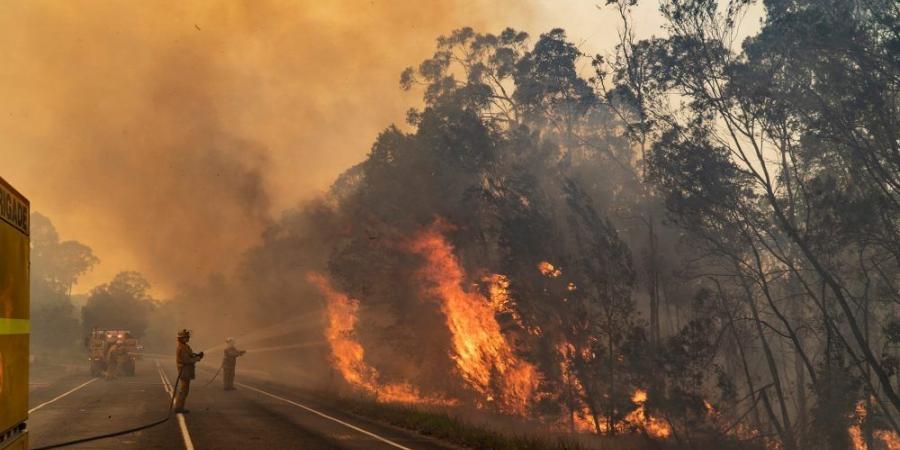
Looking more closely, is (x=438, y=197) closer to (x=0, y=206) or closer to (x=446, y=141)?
(x=446, y=141)

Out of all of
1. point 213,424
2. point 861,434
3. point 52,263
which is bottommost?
point 861,434

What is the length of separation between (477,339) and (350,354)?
38.3 ft

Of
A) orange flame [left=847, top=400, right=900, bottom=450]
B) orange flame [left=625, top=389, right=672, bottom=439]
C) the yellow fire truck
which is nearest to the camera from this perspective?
the yellow fire truck

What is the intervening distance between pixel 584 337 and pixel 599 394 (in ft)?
9.94

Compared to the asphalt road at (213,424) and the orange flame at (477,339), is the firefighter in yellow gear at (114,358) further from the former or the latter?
the orange flame at (477,339)

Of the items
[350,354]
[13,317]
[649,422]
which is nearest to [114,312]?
[350,354]

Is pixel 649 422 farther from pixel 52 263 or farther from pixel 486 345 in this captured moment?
pixel 52 263

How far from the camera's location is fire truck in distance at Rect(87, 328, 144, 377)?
41644 mm

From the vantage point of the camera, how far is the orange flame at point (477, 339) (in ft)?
139

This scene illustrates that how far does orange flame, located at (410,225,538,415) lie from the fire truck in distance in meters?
16.5

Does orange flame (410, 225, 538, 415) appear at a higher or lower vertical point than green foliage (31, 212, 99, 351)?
lower

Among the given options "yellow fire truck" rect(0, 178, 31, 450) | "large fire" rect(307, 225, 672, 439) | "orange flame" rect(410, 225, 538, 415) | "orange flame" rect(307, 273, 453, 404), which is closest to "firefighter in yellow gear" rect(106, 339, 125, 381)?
"large fire" rect(307, 225, 672, 439)

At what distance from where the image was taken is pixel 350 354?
167 feet

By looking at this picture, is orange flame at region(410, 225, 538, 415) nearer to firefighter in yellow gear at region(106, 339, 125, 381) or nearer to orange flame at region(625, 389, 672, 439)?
orange flame at region(625, 389, 672, 439)
